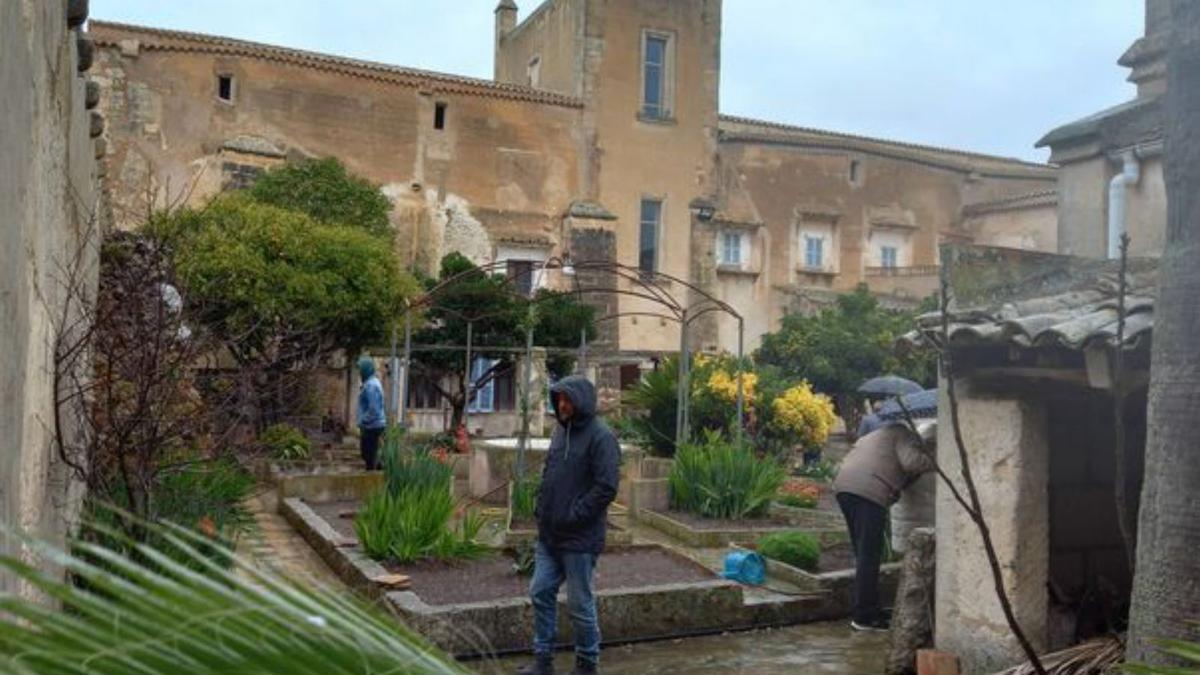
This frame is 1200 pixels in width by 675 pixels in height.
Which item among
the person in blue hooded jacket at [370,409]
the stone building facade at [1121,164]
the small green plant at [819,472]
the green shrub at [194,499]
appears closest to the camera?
the green shrub at [194,499]

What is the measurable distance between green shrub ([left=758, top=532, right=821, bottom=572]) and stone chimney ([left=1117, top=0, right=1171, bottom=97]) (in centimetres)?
540

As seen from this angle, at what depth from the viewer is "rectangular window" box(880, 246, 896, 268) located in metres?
37.8

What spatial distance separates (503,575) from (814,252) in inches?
1141

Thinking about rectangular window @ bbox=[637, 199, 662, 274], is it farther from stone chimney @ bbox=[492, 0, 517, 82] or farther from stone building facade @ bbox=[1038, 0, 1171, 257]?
Result: stone building facade @ bbox=[1038, 0, 1171, 257]

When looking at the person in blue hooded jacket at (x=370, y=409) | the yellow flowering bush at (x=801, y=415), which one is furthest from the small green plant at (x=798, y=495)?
the person in blue hooded jacket at (x=370, y=409)

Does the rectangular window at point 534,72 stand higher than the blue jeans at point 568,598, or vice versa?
the rectangular window at point 534,72

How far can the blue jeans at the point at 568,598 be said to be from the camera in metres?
6.61

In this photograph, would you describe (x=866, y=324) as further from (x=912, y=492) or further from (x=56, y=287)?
(x=56, y=287)

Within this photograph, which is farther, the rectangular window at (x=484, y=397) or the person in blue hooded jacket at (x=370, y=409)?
the rectangular window at (x=484, y=397)

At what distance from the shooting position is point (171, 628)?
98 cm

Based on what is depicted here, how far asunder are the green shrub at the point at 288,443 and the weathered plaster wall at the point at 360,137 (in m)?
9.31

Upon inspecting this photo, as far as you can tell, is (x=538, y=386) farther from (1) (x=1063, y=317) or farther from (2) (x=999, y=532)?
(1) (x=1063, y=317)

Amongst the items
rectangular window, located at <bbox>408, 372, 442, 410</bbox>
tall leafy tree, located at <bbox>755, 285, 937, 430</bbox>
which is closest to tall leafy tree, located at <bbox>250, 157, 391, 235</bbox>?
rectangular window, located at <bbox>408, 372, 442, 410</bbox>

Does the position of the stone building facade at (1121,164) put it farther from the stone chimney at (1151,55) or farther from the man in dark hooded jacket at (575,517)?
the man in dark hooded jacket at (575,517)
